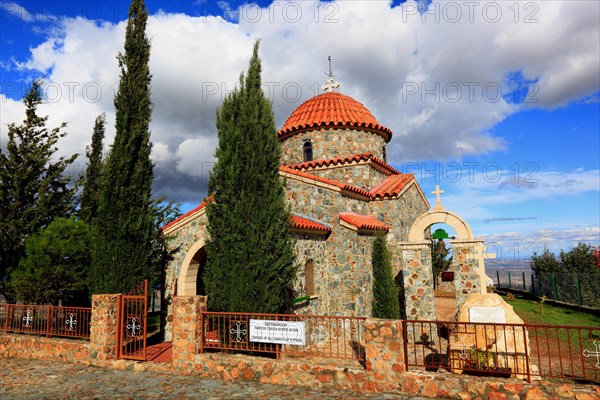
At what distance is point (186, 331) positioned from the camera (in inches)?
319

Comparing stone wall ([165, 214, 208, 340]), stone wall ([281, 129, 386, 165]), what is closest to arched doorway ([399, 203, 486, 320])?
stone wall ([281, 129, 386, 165])

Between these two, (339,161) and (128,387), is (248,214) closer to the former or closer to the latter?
(128,387)

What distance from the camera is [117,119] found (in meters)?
11.0

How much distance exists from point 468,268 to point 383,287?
3419 mm

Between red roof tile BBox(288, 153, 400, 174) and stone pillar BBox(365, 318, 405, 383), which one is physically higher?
red roof tile BBox(288, 153, 400, 174)

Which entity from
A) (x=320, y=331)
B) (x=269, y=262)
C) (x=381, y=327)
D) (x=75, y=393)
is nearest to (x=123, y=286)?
(x=75, y=393)

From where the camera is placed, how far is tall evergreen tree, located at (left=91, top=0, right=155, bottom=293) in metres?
10.3

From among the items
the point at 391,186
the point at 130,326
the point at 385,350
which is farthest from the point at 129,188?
the point at 391,186

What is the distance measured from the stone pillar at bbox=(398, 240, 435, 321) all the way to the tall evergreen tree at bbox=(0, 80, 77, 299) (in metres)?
13.3

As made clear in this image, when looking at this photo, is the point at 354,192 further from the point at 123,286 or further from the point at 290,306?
the point at 123,286

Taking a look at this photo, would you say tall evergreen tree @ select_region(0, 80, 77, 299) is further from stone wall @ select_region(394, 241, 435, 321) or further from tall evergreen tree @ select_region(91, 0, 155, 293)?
stone wall @ select_region(394, 241, 435, 321)

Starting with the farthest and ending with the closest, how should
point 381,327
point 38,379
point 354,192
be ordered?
point 354,192, point 38,379, point 381,327

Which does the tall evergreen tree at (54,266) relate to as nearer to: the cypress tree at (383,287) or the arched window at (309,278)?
the arched window at (309,278)

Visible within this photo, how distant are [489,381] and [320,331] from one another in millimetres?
6466
